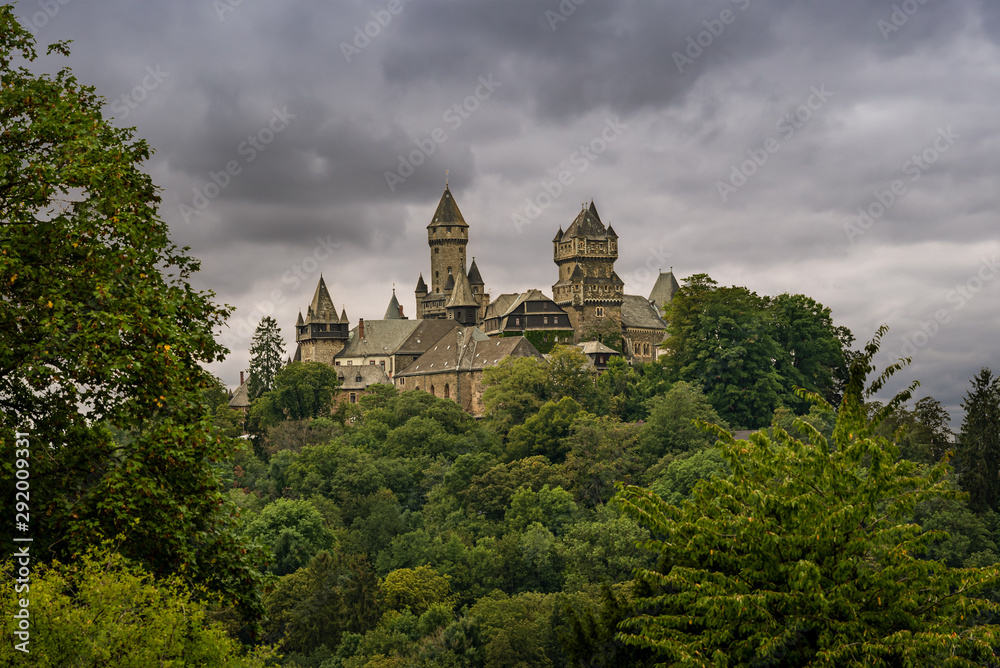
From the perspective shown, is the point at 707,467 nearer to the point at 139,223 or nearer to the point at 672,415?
the point at 672,415

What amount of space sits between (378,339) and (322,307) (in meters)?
6.79

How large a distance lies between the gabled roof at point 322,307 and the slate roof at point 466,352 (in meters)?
11.4

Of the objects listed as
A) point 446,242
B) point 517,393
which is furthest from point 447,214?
point 517,393

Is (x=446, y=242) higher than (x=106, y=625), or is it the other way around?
(x=446, y=242)

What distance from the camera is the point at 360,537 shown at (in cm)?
7075

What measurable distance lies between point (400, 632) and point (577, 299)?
56.2m

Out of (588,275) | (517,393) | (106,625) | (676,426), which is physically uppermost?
(588,275)

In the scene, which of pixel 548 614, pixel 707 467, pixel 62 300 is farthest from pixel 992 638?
pixel 707 467

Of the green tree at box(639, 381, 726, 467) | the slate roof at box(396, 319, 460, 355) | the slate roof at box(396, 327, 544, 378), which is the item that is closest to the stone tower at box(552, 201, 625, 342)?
the slate roof at box(396, 327, 544, 378)

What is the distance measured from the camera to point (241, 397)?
11438 cm

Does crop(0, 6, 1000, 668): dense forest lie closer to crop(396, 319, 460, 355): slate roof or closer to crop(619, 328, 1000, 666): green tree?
crop(619, 328, 1000, 666): green tree

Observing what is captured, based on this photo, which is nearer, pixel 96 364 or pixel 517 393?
pixel 96 364

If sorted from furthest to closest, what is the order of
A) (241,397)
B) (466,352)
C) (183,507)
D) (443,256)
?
(443,256) < (241,397) < (466,352) < (183,507)

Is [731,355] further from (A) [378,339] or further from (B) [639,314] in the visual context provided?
(A) [378,339]
